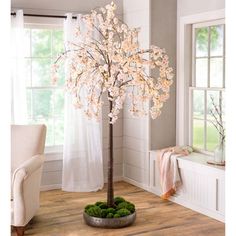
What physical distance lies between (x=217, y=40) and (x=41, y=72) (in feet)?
7.30

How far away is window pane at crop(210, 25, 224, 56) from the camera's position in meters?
4.71

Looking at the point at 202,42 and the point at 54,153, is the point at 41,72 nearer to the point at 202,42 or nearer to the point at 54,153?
the point at 54,153

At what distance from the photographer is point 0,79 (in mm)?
703

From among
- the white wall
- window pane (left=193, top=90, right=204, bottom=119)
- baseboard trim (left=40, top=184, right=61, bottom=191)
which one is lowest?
baseboard trim (left=40, top=184, right=61, bottom=191)

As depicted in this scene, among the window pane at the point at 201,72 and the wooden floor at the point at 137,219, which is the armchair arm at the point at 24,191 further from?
the window pane at the point at 201,72

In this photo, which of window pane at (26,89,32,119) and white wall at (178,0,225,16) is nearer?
white wall at (178,0,225,16)

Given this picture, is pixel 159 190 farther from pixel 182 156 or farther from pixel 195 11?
pixel 195 11

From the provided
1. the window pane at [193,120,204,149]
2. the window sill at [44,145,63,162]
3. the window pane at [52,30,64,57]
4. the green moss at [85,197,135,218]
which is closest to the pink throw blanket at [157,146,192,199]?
the window pane at [193,120,204,149]

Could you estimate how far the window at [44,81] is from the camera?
5.29 meters

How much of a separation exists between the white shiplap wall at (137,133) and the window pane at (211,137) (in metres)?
0.79

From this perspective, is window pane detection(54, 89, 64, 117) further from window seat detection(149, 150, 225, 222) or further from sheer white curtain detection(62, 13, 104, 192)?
window seat detection(149, 150, 225, 222)

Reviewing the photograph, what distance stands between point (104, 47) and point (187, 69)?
6.04 feet

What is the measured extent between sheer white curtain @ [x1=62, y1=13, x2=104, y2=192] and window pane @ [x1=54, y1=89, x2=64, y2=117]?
0.24m
